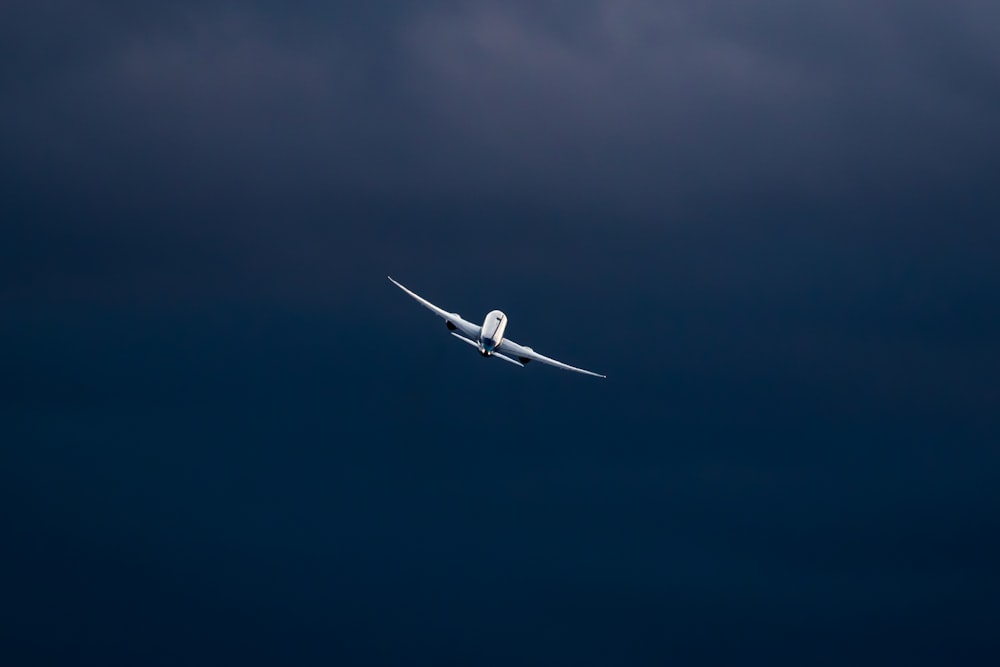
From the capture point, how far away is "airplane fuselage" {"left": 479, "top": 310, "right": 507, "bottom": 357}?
556 feet

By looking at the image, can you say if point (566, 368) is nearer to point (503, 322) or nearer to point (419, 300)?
point (503, 322)

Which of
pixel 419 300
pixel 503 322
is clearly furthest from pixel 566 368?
pixel 419 300

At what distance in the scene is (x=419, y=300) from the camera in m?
184

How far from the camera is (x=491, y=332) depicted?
169 metres

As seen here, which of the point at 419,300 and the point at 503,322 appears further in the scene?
the point at 419,300

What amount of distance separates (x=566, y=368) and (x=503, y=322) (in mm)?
15092

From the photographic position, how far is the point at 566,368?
179375mm

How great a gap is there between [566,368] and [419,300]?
26503 millimetres

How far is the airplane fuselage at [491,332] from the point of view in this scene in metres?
169

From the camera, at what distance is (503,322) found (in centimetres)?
17075

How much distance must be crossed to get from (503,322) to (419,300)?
63.3ft
